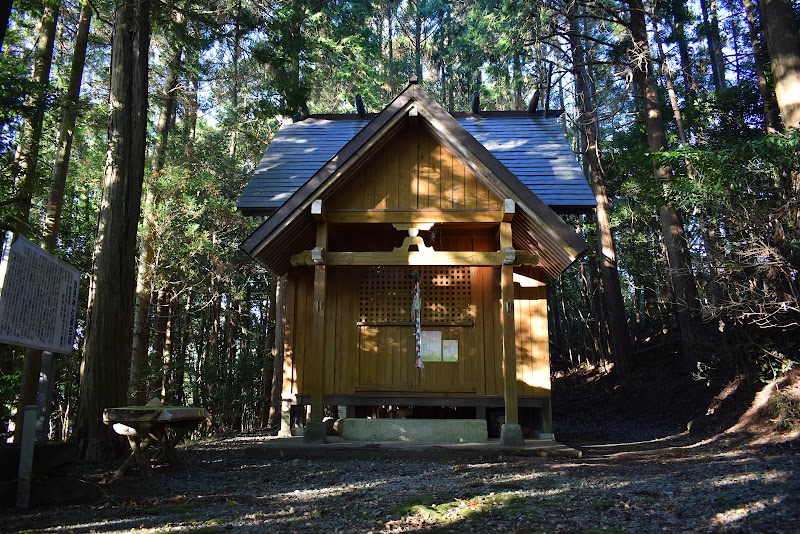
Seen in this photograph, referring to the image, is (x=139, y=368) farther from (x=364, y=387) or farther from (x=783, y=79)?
(x=783, y=79)

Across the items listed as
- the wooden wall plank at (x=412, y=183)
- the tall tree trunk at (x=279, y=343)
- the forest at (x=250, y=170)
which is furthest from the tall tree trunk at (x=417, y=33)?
the wooden wall plank at (x=412, y=183)

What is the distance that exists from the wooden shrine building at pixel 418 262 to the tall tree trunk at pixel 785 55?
3.51m

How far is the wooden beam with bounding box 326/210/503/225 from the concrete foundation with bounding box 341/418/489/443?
10.5ft

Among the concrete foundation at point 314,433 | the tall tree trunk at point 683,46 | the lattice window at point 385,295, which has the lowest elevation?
the concrete foundation at point 314,433

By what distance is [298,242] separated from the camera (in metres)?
10.5

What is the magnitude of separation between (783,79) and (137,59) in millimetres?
10484

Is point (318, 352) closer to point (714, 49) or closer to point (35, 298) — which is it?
point (35, 298)

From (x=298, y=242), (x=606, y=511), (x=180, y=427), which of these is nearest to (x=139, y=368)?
(x=298, y=242)

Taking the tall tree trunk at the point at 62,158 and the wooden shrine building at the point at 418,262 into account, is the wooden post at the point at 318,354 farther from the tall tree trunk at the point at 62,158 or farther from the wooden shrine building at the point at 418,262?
the tall tree trunk at the point at 62,158

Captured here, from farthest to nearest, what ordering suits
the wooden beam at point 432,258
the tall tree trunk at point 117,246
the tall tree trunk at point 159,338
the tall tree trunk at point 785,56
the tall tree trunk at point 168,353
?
the tall tree trunk at point 168,353
the tall tree trunk at point 159,338
the tall tree trunk at point 785,56
the wooden beam at point 432,258
the tall tree trunk at point 117,246

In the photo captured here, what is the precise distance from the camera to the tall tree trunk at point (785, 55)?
9805mm

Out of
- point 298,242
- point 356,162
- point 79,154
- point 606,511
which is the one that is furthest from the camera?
point 79,154

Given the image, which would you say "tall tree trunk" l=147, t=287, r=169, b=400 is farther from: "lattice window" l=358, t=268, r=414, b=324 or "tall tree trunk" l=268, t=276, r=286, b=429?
"lattice window" l=358, t=268, r=414, b=324

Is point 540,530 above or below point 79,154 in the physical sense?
below
